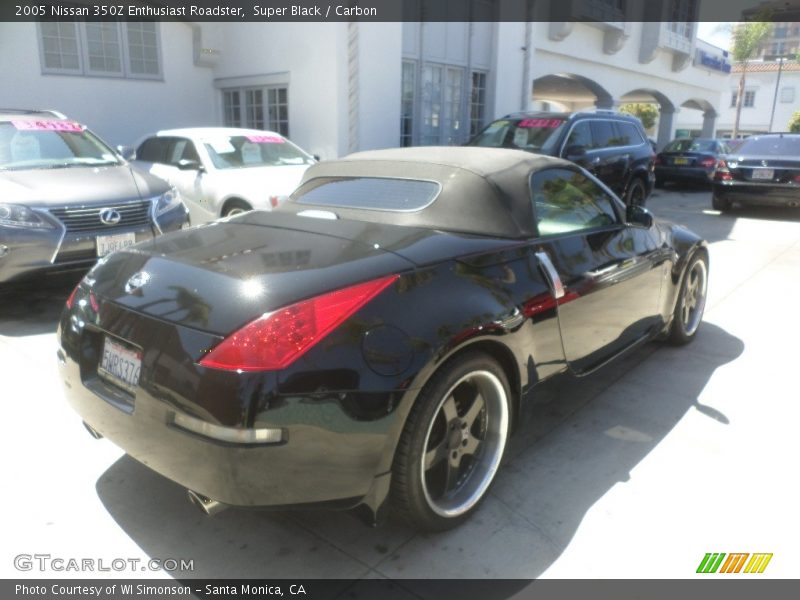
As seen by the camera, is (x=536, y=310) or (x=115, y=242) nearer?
(x=536, y=310)

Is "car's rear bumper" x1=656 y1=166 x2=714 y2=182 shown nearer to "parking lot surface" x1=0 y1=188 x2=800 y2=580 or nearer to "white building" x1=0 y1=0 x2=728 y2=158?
"white building" x1=0 y1=0 x2=728 y2=158

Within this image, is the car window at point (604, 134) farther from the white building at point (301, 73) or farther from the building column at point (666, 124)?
the building column at point (666, 124)

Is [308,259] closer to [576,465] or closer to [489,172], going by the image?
[489,172]

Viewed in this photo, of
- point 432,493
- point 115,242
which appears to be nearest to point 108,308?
point 432,493

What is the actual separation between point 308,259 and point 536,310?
1062 mm

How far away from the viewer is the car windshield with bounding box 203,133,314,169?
7730 millimetres

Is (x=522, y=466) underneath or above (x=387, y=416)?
underneath

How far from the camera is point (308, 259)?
95.1 inches

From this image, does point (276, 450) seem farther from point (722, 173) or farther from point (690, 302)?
point (722, 173)

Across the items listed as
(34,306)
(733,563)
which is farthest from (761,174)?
(34,306)

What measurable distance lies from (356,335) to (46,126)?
5.63 meters

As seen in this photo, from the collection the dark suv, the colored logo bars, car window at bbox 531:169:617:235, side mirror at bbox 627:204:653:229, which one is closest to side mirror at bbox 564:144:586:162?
the dark suv

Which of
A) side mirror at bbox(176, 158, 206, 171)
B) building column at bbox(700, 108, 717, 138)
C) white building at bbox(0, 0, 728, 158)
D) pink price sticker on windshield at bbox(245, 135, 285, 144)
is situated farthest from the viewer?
building column at bbox(700, 108, 717, 138)

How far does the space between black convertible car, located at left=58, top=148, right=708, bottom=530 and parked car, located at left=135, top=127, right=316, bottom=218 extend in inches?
156
